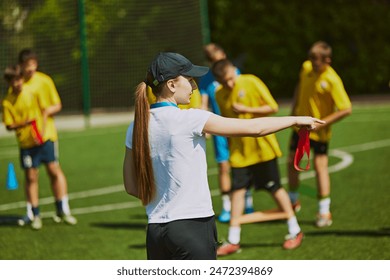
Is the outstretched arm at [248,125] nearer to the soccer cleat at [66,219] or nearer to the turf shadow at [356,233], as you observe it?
the turf shadow at [356,233]

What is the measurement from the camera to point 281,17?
83.7 ft

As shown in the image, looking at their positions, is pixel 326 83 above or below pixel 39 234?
above

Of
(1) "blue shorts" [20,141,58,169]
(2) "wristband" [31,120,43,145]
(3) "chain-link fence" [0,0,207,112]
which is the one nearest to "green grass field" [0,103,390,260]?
(1) "blue shorts" [20,141,58,169]

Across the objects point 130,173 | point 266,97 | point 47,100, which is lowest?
point 47,100

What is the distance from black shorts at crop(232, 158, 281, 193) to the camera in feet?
29.6

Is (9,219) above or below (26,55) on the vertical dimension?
below

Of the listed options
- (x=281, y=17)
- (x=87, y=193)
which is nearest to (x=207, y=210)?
(x=87, y=193)

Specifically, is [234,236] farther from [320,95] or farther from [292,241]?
[320,95]

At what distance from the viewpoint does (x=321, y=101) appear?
991 centimetres

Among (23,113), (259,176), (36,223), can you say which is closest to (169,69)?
(259,176)

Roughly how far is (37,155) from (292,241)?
3.36m

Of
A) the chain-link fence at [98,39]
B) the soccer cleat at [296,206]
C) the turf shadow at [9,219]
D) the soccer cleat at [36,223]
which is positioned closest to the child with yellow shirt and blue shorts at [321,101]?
the soccer cleat at [296,206]
